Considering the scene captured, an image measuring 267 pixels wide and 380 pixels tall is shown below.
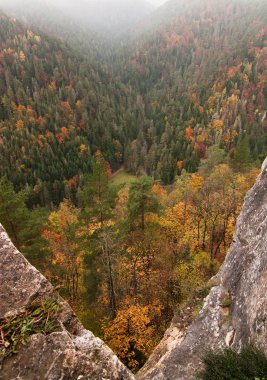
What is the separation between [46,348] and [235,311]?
8698 mm

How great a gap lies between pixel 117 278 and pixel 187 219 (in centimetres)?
1201

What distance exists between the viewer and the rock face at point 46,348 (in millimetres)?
6234

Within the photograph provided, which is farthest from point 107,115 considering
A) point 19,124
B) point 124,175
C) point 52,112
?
point 124,175

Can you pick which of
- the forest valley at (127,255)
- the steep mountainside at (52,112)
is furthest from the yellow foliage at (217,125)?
the forest valley at (127,255)

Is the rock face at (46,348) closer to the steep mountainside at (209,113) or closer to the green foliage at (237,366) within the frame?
the green foliage at (237,366)

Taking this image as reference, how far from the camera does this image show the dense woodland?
80.7 feet

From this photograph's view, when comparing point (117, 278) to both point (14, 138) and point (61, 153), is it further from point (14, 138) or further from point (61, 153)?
point (14, 138)

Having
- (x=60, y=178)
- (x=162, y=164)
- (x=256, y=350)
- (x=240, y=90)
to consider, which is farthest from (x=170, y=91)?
(x=256, y=350)

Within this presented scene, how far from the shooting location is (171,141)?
120 metres

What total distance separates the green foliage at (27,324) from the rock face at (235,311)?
6578 mm

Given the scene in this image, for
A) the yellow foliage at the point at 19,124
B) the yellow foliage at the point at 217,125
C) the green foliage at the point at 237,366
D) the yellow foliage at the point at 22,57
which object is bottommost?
the yellow foliage at the point at 217,125

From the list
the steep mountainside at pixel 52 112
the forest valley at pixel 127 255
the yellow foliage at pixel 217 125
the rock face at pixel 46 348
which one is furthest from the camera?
the yellow foliage at pixel 217 125

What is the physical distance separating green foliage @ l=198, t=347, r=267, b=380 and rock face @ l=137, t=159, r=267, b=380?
25.7 inches

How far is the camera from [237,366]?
8062mm
